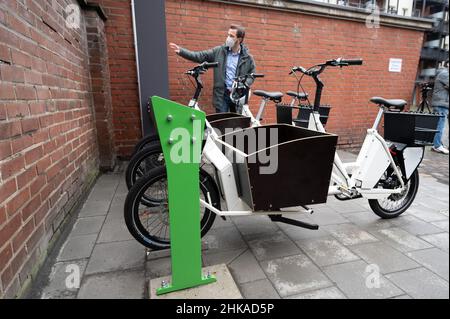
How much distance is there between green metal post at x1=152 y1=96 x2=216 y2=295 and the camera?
4.81 feet

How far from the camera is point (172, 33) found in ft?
14.1

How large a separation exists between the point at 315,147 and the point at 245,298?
41.3 inches

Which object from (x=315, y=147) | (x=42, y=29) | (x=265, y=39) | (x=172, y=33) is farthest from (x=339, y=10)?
(x=42, y=29)

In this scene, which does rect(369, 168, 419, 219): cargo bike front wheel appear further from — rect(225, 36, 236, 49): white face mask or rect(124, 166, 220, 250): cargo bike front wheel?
rect(225, 36, 236, 49): white face mask

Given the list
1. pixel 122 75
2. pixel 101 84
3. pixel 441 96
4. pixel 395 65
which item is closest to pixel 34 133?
pixel 101 84

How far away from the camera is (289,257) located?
2.09 metres

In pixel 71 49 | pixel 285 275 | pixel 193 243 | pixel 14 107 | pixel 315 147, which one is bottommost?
pixel 285 275

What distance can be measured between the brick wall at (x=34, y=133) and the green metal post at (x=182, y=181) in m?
0.81

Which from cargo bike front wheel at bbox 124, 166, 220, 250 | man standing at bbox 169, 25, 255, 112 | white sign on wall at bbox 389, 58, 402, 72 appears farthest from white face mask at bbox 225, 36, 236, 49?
white sign on wall at bbox 389, 58, 402, 72

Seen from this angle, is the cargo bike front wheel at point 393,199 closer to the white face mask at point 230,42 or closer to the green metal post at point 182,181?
the green metal post at point 182,181

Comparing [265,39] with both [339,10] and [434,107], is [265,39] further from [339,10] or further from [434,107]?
[434,107]

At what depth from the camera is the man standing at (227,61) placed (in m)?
3.58

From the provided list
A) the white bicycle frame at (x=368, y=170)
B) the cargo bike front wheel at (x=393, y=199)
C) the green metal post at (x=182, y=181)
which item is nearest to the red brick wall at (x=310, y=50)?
the white bicycle frame at (x=368, y=170)

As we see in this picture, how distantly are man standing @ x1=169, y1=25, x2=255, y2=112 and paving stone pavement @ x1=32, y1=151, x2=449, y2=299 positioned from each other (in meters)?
1.89
